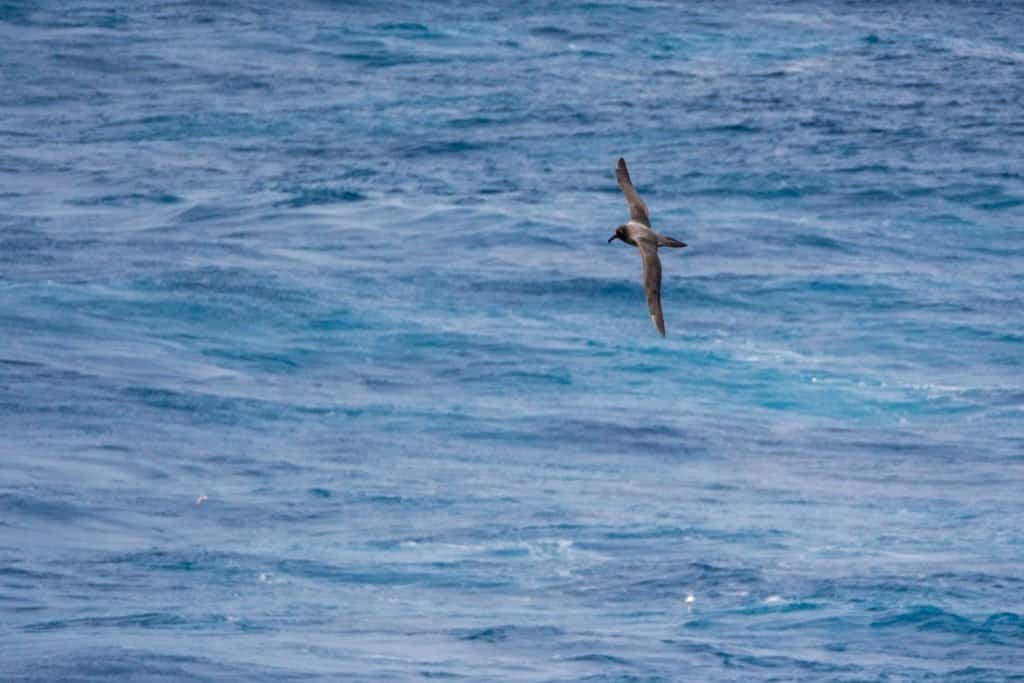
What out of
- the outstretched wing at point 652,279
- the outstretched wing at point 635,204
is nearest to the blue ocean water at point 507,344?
the outstretched wing at point 635,204

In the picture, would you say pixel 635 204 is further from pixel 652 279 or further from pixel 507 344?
pixel 507 344

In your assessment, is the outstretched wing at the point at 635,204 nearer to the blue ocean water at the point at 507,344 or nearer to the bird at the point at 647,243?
the bird at the point at 647,243

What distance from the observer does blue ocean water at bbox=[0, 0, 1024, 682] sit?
31766 mm

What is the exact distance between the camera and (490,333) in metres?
43.1

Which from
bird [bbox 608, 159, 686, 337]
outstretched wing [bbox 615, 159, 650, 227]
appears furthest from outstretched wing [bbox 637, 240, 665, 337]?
outstretched wing [bbox 615, 159, 650, 227]

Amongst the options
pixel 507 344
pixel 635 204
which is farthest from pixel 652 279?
pixel 507 344

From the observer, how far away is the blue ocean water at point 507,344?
104 ft

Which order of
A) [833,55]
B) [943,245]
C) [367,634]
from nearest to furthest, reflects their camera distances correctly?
[367,634]
[943,245]
[833,55]

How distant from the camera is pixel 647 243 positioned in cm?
1666

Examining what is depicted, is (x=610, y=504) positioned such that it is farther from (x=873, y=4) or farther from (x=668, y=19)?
(x=873, y=4)

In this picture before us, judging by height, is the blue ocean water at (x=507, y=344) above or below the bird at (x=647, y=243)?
below

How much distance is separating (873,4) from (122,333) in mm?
32331

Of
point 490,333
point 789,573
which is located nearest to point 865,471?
point 789,573

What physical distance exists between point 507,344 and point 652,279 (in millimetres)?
26644
